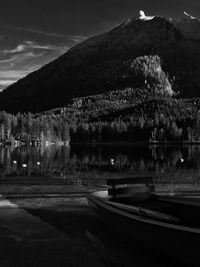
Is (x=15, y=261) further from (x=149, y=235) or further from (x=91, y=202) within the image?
(x=91, y=202)

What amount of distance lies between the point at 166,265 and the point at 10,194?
1792 centimetres

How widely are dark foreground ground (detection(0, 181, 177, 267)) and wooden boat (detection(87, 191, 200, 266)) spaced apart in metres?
0.58

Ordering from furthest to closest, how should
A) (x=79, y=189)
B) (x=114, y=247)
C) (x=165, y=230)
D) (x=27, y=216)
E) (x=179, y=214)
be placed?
(x=79, y=189)
(x=27, y=216)
(x=179, y=214)
(x=114, y=247)
(x=165, y=230)

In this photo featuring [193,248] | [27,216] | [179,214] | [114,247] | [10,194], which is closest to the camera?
[193,248]

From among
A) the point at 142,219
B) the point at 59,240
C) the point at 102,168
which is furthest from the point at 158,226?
the point at 102,168

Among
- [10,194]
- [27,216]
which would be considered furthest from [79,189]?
[27,216]


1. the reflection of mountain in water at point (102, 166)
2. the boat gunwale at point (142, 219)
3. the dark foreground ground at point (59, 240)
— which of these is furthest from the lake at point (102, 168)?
the boat gunwale at point (142, 219)

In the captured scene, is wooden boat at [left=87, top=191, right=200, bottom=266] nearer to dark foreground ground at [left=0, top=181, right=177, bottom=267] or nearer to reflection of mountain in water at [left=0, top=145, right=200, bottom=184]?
dark foreground ground at [left=0, top=181, right=177, bottom=267]

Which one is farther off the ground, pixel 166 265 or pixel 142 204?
pixel 142 204

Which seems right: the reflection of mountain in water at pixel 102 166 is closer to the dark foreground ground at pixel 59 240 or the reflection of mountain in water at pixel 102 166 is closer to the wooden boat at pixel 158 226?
the dark foreground ground at pixel 59 240

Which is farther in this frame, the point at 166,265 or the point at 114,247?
the point at 114,247

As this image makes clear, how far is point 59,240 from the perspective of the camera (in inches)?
659

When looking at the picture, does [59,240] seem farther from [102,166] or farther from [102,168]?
[102,166]

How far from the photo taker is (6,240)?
1662cm
